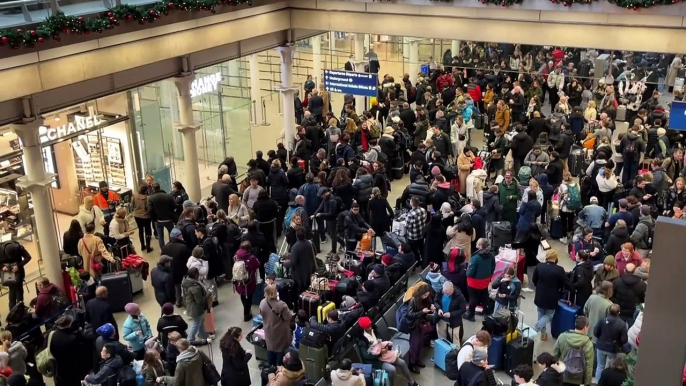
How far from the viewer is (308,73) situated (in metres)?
27.8

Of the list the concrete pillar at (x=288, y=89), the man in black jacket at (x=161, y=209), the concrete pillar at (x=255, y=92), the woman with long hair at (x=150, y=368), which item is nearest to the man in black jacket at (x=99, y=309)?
the woman with long hair at (x=150, y=368)

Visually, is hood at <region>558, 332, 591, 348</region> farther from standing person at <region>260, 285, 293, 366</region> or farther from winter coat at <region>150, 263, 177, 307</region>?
winter coat at <region>150, 263, 177, 307</region>

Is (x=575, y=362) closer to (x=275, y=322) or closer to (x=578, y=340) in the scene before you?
(x=578, y=340)

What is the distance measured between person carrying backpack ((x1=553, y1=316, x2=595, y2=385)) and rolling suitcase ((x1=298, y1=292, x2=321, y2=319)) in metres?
3.29

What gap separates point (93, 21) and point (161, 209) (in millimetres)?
3576

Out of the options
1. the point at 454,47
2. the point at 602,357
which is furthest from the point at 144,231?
the point at 454,47

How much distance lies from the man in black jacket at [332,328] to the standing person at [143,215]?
5626 mm

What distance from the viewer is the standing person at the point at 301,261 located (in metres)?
11.1

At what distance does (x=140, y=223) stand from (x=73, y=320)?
5.15 metres

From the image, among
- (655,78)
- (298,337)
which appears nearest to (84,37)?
(298,337)

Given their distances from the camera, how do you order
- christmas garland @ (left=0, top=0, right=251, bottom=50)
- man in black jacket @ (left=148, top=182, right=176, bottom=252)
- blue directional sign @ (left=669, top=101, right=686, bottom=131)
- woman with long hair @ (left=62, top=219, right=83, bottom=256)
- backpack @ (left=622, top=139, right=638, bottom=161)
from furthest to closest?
1. backpack @ (left=622, top=139, right=638, bottom=161)
2. blue directional sign @ (left=669, top=101, right=686, bottom=131)
3. man in black jacket @ (left=148, top=182, right=176, bottom=252)
4. woman with long hair @ (left=62, top=219, right=83, bottom=256)
5. christmas garland @ (left=0, top=0, right=251, bottom=50)

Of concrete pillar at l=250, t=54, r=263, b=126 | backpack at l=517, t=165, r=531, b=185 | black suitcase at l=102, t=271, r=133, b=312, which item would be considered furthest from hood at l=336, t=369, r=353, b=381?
concrete pillar at l=250, t=54, r=263, b=126

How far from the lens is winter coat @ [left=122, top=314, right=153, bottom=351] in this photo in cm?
936

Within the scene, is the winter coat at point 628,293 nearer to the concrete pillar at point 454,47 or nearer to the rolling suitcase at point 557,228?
the rolling suitcase at point 557,228
